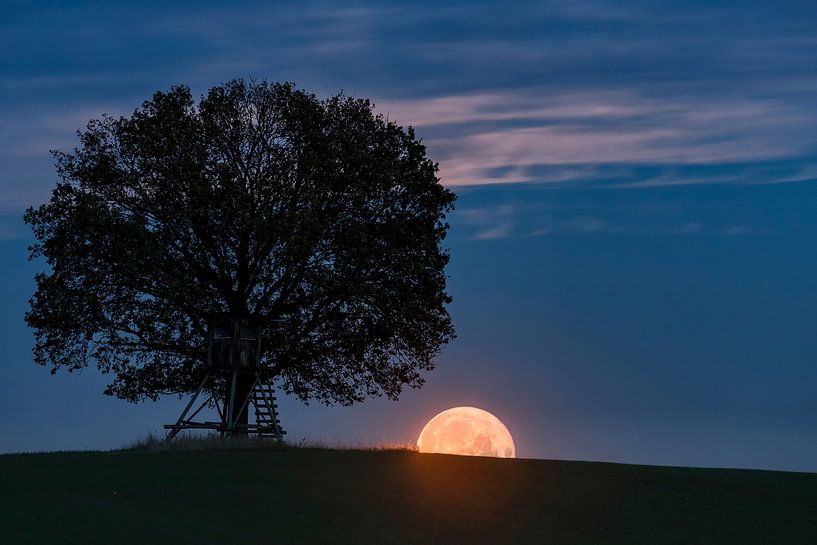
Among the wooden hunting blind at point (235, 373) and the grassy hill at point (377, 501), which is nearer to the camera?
the grassy hill at point (377, 501)

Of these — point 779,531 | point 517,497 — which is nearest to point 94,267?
point 517,497

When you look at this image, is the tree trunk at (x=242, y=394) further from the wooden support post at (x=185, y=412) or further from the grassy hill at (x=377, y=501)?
the grassy hill at (x=377, y=501)

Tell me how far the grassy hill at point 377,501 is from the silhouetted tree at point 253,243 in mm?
8502

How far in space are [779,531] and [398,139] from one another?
82.8ft

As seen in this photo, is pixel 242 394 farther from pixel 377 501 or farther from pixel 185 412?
pixel 377 501

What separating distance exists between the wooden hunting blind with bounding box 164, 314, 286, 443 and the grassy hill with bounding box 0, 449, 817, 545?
5.81 metres

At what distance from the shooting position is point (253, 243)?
47438 mm

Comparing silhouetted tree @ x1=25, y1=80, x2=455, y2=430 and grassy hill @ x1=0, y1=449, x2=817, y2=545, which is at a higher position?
silhouetted tree @ x1=25, y1=80, x2=455, y2=430

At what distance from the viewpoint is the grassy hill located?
88.1 ft

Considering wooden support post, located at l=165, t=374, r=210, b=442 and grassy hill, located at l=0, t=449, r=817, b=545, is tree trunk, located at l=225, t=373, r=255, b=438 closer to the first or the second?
wooden support post, located at l=165, t=374, r=210, b=442

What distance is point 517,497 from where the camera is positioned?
32.8 meters

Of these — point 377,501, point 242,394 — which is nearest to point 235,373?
point 242,394

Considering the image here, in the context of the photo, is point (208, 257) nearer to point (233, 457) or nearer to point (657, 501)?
point (233, 457)

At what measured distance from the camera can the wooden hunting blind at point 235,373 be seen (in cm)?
4644
